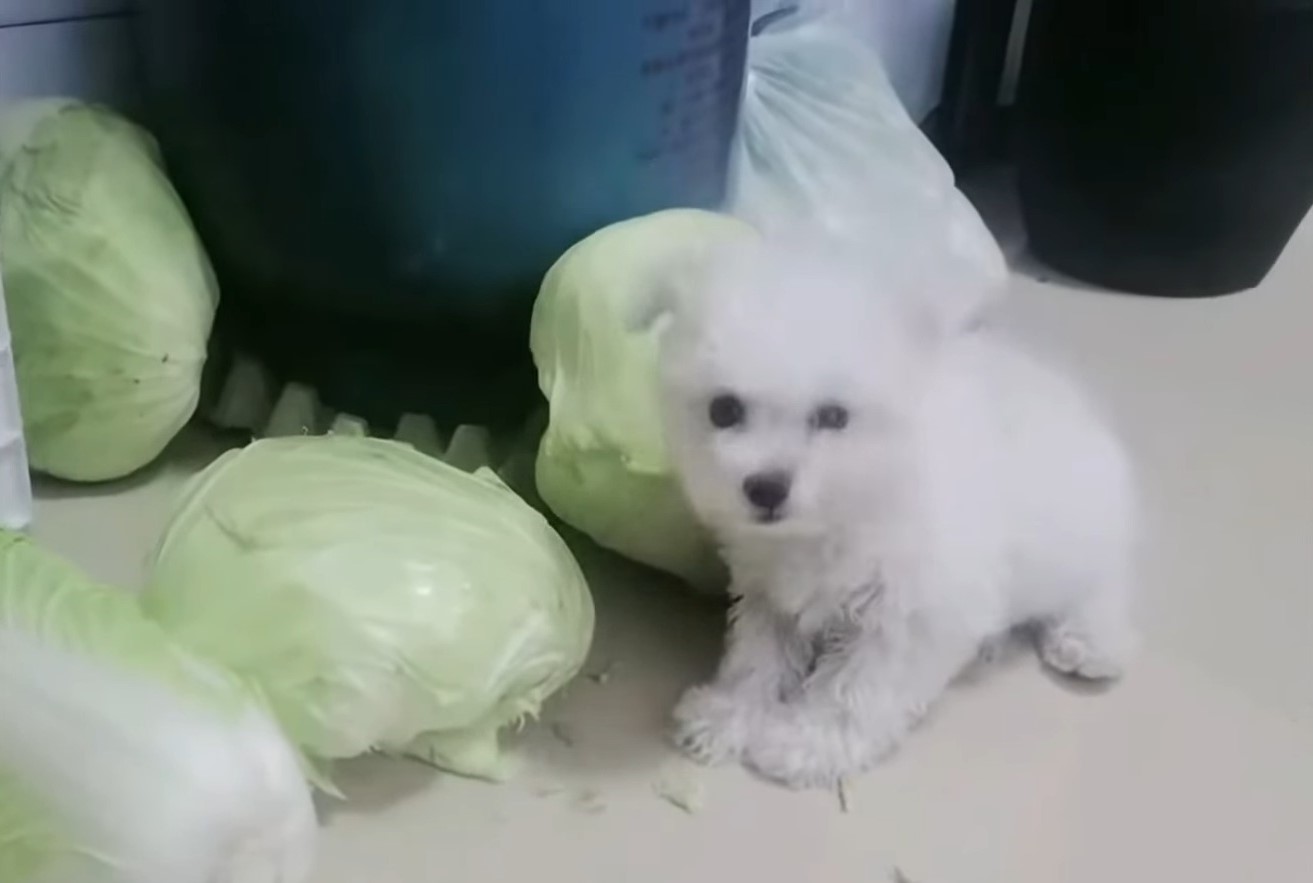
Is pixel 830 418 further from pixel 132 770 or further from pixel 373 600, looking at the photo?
pixel 132 770

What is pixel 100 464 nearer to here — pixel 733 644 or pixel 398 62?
pixel 398 62

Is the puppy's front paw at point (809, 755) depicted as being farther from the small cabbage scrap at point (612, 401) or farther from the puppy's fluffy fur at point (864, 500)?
the small cabbage scrap at point (612, 401)

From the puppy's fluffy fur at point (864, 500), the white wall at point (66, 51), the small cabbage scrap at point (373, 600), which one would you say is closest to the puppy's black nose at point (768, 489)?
the puppy's fluffy fur at point (864, 500)

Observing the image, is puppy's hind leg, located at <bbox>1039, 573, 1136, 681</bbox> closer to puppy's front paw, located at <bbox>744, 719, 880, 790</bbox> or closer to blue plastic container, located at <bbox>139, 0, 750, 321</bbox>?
puppy's front paw, located at <bbox>744, 719, 880, 790</bbox>

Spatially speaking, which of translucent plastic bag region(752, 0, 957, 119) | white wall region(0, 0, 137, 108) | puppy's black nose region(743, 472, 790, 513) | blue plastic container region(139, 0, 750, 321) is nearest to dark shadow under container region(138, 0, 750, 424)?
blue plastic container region(139, 0, 750, 321)

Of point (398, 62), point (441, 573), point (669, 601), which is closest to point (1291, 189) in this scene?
point (669, 601)

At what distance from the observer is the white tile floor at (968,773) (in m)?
0.83

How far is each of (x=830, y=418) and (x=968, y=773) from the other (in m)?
0.24

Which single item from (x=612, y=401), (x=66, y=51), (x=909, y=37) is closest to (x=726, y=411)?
(x=612, y=401)

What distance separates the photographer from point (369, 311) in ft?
3.59

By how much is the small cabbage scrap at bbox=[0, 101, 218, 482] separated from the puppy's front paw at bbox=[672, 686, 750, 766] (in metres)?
0.44

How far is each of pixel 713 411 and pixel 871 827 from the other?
250 millimetres

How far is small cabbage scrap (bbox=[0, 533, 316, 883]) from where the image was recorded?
26.8 inches

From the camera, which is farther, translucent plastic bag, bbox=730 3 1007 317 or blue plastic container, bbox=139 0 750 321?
translucent plastic bag, bbox=730 3 1007 317
